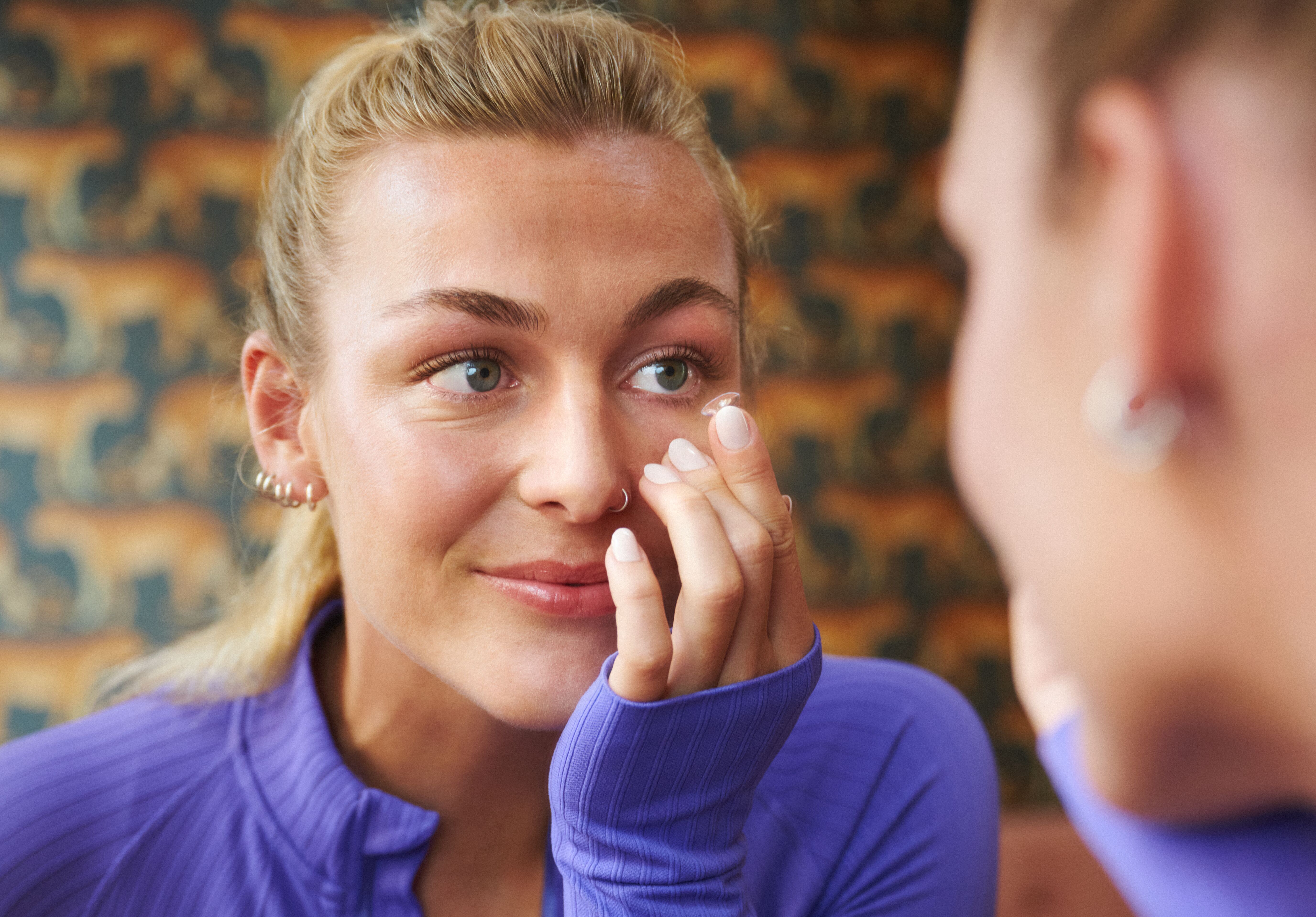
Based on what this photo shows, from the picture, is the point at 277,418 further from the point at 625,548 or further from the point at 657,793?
the point at 657,793

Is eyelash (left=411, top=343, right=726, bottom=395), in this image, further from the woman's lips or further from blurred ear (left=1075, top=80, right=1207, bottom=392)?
blurred ear (left=1075, top=80, right=1207, bottom=392)

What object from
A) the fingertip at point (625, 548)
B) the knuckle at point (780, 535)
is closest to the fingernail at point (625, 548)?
the fingertip at point (625, 548)

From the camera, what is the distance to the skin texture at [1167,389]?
0.76ft

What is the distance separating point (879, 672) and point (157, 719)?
2.78 ft

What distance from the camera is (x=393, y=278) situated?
84cm

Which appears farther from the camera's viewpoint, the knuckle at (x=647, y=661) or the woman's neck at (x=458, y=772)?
the woman's neck at (x=458, y=772)

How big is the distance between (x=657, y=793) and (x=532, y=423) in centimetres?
32

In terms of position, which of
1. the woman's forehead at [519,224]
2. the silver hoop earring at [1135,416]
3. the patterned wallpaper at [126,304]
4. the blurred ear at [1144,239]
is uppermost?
the blurred ear at [1144,239]

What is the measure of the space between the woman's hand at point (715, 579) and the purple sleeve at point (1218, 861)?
16.0 inches

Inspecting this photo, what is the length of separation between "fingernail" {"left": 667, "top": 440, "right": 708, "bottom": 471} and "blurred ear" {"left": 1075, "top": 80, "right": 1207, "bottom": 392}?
1.83 feet

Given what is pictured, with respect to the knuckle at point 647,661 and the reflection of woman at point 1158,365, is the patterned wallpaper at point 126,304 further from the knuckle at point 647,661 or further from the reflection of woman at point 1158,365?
the reflection of woman at point 1158,365

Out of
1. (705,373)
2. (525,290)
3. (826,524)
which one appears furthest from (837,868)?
(826,524)

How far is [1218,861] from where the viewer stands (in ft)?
0.96

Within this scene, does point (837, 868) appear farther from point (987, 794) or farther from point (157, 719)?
point (157, 719)
